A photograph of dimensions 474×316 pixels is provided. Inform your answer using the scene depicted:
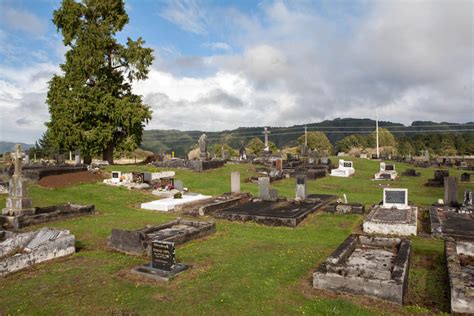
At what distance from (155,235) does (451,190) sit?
1311 cm

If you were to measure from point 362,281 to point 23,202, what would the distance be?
1246 cm

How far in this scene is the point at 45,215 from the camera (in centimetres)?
1347

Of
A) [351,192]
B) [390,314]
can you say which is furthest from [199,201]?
[390,314]

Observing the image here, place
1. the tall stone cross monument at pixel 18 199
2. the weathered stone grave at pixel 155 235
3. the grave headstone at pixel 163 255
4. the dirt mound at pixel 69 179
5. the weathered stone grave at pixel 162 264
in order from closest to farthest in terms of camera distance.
Answer: 1. the weathered stone grave at pixel 162 264
2. the grave headstone at pixel 163 255
3. the weathered stone grave at pixel 155 235
4. the tall stone cross monument at pixel 18 199
5. the dirt mound at pixel 69 179

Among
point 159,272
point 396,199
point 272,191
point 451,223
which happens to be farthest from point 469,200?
point 159,272

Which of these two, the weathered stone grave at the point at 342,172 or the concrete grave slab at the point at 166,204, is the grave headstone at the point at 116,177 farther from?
the weathered stone grave at the point at 342,172

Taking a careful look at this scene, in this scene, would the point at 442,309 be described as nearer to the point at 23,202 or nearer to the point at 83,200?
the point at 23,202

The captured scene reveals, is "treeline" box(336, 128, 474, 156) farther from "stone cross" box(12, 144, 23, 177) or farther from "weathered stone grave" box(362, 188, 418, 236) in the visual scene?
"stone cross" box(12, 144, 23, 177)

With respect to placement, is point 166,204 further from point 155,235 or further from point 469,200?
point 469,200

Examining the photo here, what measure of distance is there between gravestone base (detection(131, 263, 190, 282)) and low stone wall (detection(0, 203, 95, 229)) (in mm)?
6891

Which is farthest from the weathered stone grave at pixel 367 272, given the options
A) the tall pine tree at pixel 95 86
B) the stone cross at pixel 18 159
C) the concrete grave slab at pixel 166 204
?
the tall pine tree at pixel 95 86

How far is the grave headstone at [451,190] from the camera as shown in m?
15.5

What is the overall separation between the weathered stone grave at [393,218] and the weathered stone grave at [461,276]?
256 cm

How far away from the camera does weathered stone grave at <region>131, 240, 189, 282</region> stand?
8016 millimetres
